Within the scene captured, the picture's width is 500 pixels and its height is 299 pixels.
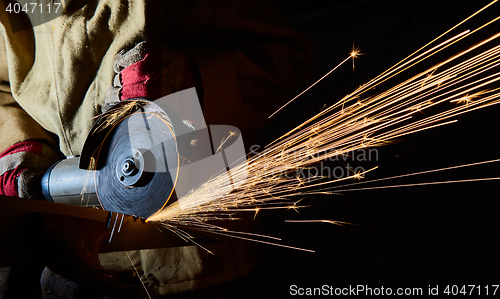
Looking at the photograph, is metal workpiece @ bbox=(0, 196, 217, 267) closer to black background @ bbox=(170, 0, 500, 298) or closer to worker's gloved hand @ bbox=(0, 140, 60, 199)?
worker's gloved hand @ bbox=(0, 140, 60, 199)

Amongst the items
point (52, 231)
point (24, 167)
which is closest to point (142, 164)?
point (52, 231)

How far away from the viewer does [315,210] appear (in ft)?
6.63

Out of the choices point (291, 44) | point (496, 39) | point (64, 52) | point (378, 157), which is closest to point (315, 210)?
point (378, 157)

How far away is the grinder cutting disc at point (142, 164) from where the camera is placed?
3.28 feet

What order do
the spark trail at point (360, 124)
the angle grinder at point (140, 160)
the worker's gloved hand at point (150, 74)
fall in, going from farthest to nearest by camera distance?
the spark trail at point (360, 124), the worker's gloved hand at point (150, 74), the angle grinder at point (140, 160)

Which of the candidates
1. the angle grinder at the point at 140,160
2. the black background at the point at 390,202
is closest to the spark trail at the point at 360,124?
the black background at the point at 390,202

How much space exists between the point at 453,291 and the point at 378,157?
0.88 m

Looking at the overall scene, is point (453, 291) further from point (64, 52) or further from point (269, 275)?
point (64, 52)

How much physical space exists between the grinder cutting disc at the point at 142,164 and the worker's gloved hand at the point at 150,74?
217 millimetres

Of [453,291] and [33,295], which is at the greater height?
[33,295]

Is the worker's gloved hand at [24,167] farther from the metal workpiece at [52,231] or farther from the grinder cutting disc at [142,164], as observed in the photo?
the metal workpiece at [52,231]

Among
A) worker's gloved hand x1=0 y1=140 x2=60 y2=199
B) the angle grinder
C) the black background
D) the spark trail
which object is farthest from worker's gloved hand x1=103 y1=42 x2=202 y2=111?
the black background

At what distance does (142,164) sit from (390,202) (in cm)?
158

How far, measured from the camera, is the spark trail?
1.61m
